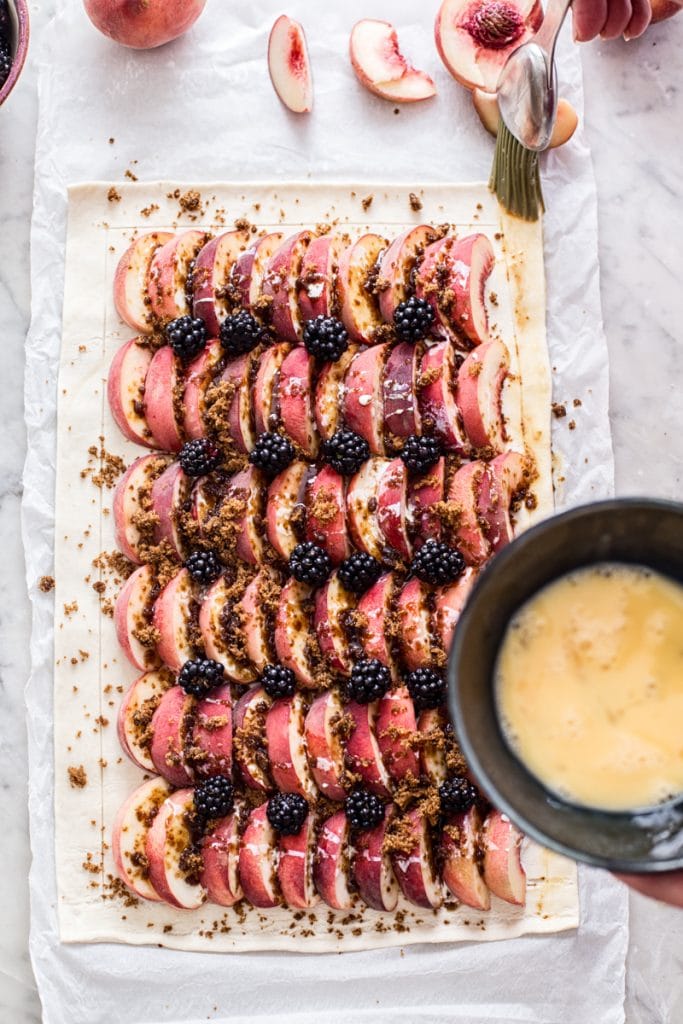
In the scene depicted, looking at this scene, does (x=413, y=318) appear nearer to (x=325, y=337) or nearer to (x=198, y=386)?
(x=325, y=337)

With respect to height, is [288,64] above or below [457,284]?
above

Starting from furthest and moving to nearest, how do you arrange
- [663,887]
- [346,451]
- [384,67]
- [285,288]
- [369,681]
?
1. [384,67]
2. [285,288]
3. [346,451]
4. [369,681]
5. [663,887]

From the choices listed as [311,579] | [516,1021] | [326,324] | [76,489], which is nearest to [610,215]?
[326,324]

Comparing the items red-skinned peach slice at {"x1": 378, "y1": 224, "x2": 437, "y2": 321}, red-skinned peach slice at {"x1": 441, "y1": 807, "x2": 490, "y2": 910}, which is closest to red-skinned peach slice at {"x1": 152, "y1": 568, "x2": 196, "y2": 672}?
red-skinned peach slice at {"x1": 441, "y1": 807, "x2": 490, "y2": 910}

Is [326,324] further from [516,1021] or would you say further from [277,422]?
[516,1021]

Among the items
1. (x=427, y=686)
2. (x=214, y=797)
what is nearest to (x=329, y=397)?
(x=427, y=686)

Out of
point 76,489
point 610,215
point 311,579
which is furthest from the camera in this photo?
point 610,215
